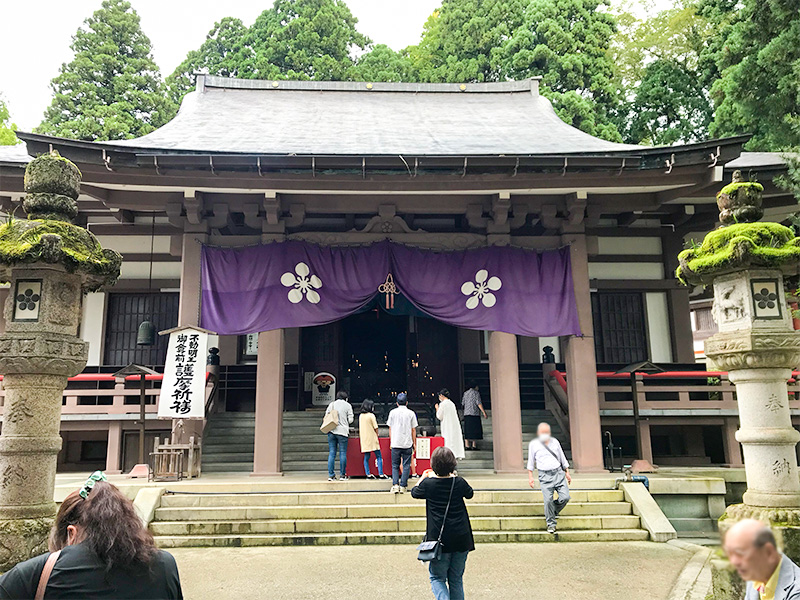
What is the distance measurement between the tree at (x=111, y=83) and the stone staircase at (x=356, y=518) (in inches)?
869

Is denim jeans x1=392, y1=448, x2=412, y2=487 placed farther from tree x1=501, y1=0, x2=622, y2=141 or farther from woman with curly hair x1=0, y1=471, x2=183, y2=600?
tree x1=501, y1=0, x2=622, y2=141

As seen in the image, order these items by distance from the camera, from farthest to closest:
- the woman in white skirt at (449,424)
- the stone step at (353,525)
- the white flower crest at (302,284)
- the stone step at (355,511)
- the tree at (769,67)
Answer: the white flower crest at (302,284), the woman in white skirt at (449,424), the tree at (769,67), the stone step at (355,511), the stone step at (353,525)

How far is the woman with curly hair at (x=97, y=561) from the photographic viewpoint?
2277 millimetres

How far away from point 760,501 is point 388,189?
306 inches

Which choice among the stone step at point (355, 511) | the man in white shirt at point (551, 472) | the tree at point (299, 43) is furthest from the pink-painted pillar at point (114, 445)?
the tree at point (299, 43)

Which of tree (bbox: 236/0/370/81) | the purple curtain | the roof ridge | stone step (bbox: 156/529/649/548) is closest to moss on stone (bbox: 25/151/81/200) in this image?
stone step (bbox: 156/529/649/548)

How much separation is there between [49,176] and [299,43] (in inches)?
1193

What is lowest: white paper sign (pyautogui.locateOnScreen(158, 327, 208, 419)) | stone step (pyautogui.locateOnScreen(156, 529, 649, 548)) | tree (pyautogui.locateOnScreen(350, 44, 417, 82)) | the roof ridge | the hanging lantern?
stone step (pyautogui.locateOnScreen(156, 529, 649, 548))

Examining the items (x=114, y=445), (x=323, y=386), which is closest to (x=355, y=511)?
(x=114, y=445)

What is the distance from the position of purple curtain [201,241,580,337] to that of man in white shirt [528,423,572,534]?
12.3 ft

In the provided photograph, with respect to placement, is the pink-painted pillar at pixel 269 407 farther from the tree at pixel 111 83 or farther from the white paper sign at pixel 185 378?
the tree at pixel 111 83

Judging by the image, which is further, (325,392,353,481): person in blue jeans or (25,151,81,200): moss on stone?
(325,392,353,481): person in blue jeans

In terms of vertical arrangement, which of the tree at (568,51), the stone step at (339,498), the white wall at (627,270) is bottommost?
the stone step at (339,498)

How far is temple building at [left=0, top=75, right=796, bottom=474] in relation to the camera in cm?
1116
